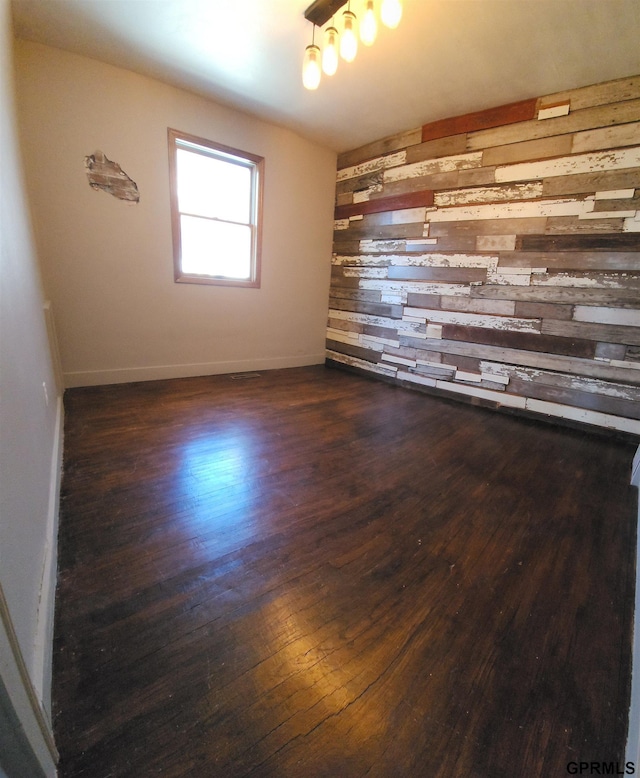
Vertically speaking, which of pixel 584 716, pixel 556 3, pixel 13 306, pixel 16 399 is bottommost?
pixel 584 716

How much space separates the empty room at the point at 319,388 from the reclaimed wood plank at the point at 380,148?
32 millimetres

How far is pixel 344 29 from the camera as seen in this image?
1.86 m

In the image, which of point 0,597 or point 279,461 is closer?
point 0,597

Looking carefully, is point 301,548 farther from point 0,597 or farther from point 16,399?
point 16,399

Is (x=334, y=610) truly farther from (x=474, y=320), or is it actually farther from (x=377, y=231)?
(x=377, y=231)

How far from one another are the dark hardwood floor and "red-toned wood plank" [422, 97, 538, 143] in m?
2.89

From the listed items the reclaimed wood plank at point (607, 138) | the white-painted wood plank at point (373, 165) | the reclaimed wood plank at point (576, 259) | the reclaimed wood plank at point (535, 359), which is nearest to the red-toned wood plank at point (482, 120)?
the white-painted wood plank at point (373, 165)

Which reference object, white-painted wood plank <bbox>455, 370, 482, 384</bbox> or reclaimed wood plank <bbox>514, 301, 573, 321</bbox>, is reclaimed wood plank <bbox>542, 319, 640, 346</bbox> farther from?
white-painted wood plank <bbox>455, 370, 482, 384</bbox>

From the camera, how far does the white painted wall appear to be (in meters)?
0.57

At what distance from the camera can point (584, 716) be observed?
85 centimetres

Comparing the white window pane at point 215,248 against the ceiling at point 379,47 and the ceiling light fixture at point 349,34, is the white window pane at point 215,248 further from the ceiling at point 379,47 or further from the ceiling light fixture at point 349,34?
the ceiling light fixture at point 349,34

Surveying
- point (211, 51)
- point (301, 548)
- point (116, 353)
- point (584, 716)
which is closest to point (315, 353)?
point (116, 353)

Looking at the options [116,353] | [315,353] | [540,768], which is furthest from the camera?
[315,353]

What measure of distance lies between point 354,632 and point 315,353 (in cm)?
382
